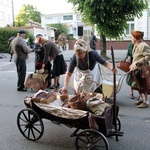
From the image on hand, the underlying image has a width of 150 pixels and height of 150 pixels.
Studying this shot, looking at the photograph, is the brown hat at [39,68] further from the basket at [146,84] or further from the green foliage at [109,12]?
the green foliage at [109,12]

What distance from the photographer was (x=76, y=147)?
11.5ft

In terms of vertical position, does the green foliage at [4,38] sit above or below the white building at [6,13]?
below

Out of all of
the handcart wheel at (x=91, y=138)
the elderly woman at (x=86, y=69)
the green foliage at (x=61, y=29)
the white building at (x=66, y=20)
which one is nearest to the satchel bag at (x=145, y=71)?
the elderly woman at (x=86, y=69)

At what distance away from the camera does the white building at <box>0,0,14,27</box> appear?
139ft

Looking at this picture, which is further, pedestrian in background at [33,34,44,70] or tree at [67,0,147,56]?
tree at [67,0,147,56]

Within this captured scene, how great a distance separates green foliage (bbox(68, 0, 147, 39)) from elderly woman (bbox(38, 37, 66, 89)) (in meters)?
6.25

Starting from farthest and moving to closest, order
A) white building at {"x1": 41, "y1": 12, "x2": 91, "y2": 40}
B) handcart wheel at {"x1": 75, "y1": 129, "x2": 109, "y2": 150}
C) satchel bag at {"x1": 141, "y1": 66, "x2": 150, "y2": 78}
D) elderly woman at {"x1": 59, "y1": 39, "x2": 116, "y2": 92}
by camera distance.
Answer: white building at {"x1": 41, "y1": 12, "x2": 91, "y2": 40}
satchel bag at {"x1": 141, "y1": 66, "x2": 150, "y2": 78}
elderly woman at {"x1": 59, "y1": 39, "x2": 116, "y2": 92}
handcart wheel at {"x1": 75, "y1": 129, "x2": 109, "y2": 150}

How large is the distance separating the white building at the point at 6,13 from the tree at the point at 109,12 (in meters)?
31.0

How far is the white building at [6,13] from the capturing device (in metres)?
42.5

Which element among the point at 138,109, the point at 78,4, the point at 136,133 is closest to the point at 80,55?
the point at 136,133

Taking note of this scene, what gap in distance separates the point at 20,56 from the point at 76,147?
14.4ft

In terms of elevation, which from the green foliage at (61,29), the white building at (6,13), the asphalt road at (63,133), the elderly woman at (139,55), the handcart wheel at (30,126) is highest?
the white building at (6,13)

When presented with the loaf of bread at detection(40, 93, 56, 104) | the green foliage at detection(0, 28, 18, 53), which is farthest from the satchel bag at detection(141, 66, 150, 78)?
the green foliage at detection(0, 28, 18, 53)

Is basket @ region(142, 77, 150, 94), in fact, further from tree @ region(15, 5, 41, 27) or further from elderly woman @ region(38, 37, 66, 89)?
tree @ region(15, 5, 41, 27)
